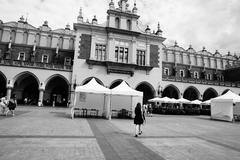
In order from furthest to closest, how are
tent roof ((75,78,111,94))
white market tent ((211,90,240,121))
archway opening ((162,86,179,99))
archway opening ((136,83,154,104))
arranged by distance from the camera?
1. archway opening ((162,86,179,99))
2. archway opening ((136,83,154,104))
3. white market tent ((211,90,240,121))
4. tent roof ((75,78,111,94))

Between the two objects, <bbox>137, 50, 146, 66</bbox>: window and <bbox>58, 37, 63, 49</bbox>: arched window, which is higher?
<bbox>58, 37, 63, 49</bbox>: arched window

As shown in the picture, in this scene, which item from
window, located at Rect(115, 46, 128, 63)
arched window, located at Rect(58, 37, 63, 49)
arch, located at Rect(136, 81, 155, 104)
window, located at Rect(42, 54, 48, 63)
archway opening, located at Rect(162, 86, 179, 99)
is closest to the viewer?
window, located at Rect(115, 46, 128, 63)

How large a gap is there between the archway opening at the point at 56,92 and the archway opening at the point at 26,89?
2.22m

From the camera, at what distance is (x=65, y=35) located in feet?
111

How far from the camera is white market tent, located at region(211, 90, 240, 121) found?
17.0 meters

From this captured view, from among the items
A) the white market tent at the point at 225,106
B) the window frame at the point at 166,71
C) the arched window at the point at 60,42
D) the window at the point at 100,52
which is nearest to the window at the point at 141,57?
the window at the point at 100,52

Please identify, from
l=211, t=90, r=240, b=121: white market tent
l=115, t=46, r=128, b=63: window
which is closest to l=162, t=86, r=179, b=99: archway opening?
l=115, t=46, r=128, b=63: window

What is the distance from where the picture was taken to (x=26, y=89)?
1096 inches

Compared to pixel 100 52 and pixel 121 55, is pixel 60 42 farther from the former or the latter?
pixel 121 55

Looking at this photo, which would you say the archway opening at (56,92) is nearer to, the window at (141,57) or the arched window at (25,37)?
the arched window at (25,37)

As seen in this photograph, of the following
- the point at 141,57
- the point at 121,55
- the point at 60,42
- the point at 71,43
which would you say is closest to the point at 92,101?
the point at 121,55

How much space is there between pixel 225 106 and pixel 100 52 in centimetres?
1806

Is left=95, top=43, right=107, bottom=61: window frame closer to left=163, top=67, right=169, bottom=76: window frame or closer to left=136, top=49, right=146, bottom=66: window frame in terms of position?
left=136, top=49, right=146, bottom=66: window frame

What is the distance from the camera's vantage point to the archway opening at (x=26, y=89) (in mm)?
26550
